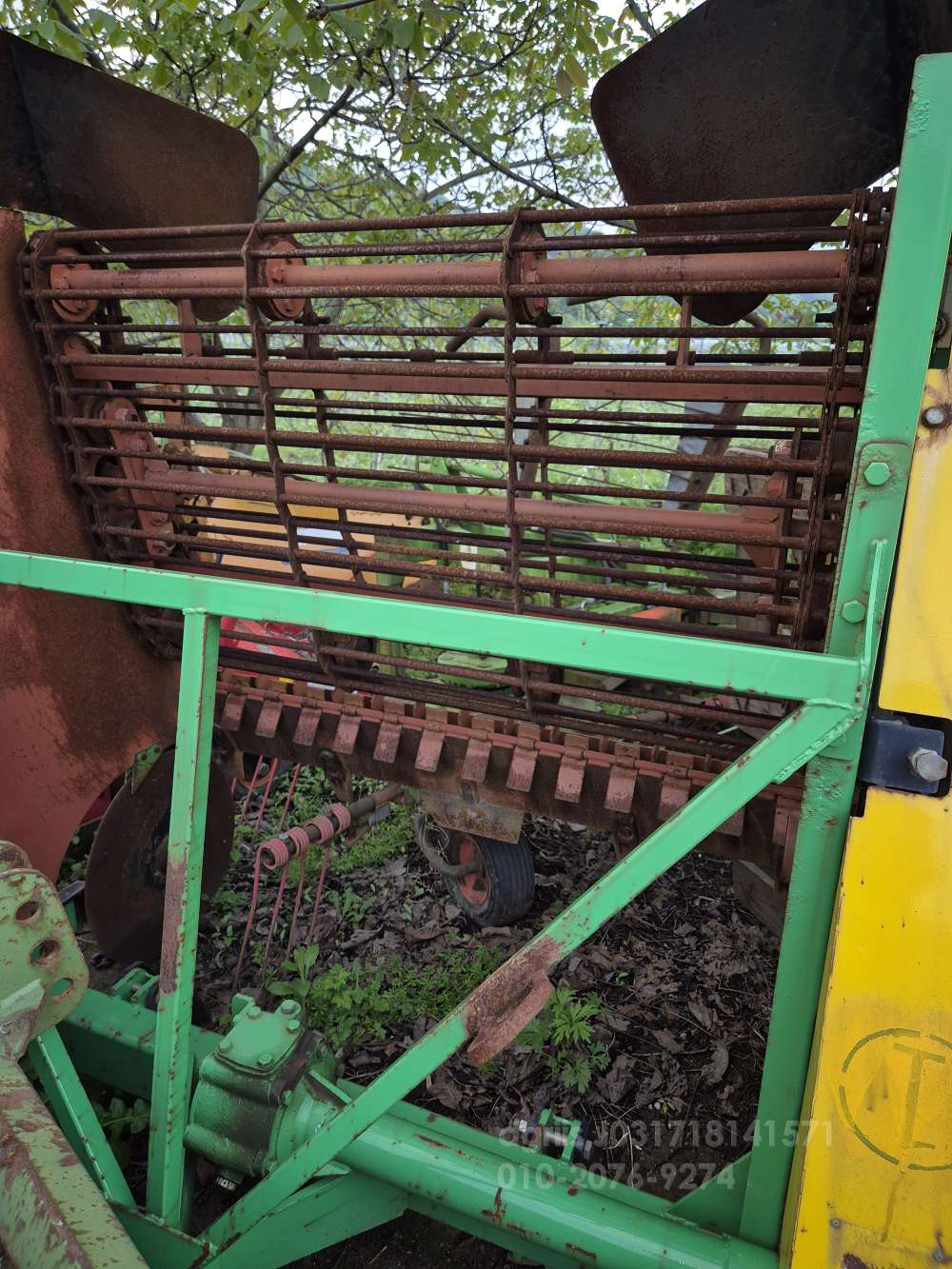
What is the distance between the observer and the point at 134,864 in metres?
2.95

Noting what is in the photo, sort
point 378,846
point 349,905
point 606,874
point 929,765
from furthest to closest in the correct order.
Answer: point 378,846 < point 349,905 < point 606,874 < point 929,765

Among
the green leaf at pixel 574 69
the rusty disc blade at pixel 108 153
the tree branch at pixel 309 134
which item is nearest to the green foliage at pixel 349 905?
the rusty disc blade at pixel 108 153

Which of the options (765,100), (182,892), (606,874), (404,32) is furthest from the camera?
(404,32)

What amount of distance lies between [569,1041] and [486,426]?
2315 mm

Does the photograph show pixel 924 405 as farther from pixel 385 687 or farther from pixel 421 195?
pixel 421 195

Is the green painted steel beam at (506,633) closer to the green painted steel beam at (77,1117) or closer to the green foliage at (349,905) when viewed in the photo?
the green painted steel beam at (77,1117)

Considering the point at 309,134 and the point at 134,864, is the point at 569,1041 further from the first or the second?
the point at 309,134

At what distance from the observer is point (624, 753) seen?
7.61 ft

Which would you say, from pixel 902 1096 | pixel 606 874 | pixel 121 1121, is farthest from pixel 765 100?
pixel 121 1121

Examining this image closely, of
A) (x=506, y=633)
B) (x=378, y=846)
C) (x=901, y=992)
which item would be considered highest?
(x=506, y=633)

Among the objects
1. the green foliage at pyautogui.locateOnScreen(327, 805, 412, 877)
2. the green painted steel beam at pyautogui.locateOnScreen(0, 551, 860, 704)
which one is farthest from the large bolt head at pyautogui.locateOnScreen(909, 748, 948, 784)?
the green foliage at pyautogui.locateOnScreen(327, 805, 412, 877)

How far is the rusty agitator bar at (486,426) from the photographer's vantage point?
1731mm

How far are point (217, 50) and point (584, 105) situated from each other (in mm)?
2482

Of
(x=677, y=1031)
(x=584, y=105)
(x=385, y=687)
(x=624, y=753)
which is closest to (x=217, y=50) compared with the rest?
(x=584, y=105)
